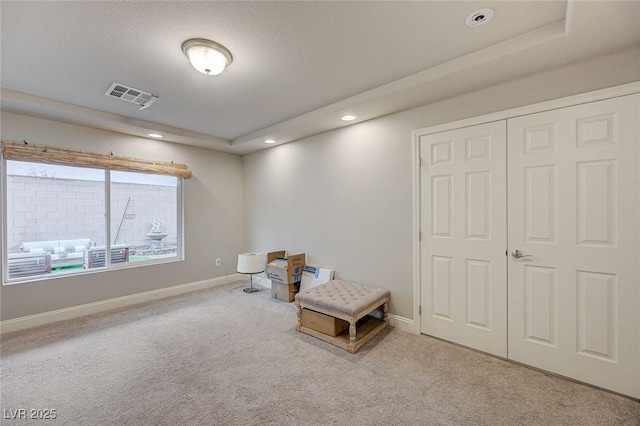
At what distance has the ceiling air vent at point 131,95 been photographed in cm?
259

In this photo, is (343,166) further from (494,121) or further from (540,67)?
(540,67)

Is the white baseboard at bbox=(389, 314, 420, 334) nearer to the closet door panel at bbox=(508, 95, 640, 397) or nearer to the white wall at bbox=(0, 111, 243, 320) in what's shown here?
the closet door panel at bbox=(508, 95, 640, 397)

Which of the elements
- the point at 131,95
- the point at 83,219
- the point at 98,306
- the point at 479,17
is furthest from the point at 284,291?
the point at 479,17

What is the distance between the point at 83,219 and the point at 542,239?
5203 mm

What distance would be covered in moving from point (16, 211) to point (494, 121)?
5.26m

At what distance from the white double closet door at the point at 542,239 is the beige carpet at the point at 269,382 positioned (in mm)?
257

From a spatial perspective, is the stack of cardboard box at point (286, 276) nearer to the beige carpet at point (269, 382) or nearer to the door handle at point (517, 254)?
the beige carpet at point (269, 382)

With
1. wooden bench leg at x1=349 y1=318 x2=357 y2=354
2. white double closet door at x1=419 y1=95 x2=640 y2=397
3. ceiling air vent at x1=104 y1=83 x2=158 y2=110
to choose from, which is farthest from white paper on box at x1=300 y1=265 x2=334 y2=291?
ceiling air vent at x1=104 y1=83 x2=158 y2=110

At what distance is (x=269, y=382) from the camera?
2.06 metres

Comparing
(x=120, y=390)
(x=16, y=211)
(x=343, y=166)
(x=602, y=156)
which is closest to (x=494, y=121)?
(x=602, y=156)

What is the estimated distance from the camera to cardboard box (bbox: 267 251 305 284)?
12.5 feet

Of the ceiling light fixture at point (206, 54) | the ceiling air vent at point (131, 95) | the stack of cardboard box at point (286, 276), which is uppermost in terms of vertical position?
the ceiling air vent at point (131, 95)

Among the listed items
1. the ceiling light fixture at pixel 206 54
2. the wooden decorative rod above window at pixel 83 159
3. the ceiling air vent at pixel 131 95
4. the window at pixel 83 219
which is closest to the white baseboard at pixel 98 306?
the window at pixel 83 219

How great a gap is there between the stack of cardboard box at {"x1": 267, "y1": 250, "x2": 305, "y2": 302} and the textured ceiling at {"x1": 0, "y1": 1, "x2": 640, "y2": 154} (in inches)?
83.6
